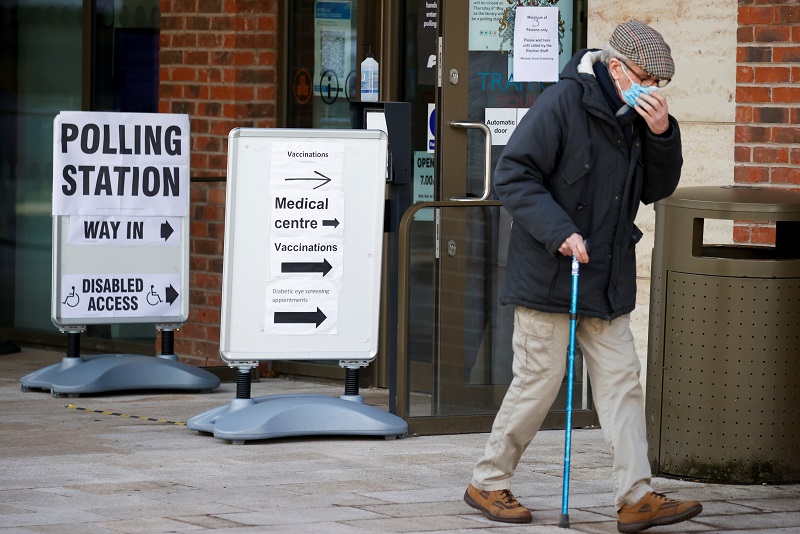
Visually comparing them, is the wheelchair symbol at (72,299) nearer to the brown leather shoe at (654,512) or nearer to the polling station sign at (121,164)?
the polling station sign at (121,164)

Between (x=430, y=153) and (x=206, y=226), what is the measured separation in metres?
1.68

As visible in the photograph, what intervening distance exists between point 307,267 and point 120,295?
6.18ft

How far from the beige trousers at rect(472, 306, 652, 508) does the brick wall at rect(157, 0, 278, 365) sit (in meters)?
4.48

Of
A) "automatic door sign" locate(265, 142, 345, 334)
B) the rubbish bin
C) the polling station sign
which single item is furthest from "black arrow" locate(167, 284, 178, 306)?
the rubbish bin

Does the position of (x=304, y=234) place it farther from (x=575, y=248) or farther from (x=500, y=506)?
(x=575, y=248)

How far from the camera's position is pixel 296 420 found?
7.88 meters

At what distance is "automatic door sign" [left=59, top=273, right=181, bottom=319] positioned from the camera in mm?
9406

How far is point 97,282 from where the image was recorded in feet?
31.1

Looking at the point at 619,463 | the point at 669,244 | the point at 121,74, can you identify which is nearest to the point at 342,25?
the point at 121,74

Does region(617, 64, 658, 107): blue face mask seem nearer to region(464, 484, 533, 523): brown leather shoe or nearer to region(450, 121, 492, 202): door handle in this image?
region(464, 484, 533, 523): brown leather shoe

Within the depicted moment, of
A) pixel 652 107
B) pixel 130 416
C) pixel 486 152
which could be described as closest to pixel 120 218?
pixel 130 416

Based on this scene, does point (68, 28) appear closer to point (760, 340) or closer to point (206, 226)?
point (206, 226)

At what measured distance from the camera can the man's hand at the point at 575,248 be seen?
5781 mm

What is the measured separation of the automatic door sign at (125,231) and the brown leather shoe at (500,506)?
3827 millimetres
